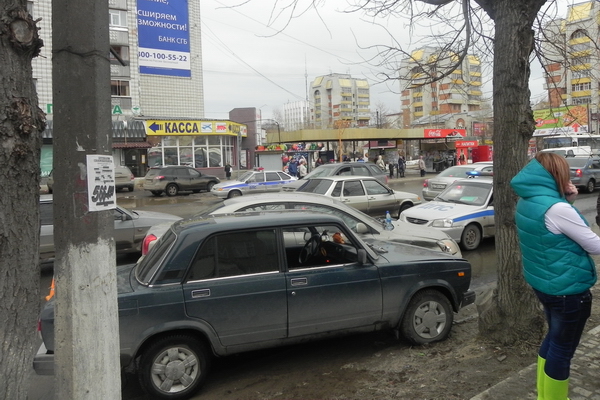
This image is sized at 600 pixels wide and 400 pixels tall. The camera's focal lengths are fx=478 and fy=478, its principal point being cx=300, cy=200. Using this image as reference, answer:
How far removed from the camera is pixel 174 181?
26.0m

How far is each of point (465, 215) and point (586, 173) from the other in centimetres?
1425

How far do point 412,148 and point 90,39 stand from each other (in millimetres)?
95068

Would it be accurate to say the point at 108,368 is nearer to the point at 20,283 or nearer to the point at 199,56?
the point at 20,283

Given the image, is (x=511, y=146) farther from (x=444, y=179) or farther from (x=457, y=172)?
(x=457, y=172)

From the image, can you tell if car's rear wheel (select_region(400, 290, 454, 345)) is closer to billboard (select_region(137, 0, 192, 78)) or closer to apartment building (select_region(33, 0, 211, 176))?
apartment building (select_region(33, 0, 211, 176))

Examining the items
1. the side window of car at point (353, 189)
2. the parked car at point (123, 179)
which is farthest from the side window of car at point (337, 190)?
the parked car at point (123, 179)

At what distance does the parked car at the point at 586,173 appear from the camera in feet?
68.7

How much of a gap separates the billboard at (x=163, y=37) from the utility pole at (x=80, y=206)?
37405 mm

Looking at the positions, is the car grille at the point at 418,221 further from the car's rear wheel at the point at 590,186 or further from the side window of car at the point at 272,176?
the car's rear wheel at the point at 590,186

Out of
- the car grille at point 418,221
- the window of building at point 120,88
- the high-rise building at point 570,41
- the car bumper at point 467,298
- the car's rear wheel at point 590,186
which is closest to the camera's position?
the car bumper at point 467,298

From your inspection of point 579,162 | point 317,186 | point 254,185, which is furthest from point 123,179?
point 579,162

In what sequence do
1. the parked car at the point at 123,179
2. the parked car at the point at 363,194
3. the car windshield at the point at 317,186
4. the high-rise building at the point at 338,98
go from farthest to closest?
the high-rise building at the point at 338,98
the parked car at the point at 123,179
the car windshield at the point at 317,186
the parked car at the point at 363,194

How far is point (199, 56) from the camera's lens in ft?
134

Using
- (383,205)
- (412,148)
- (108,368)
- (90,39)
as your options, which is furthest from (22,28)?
(412,148)
